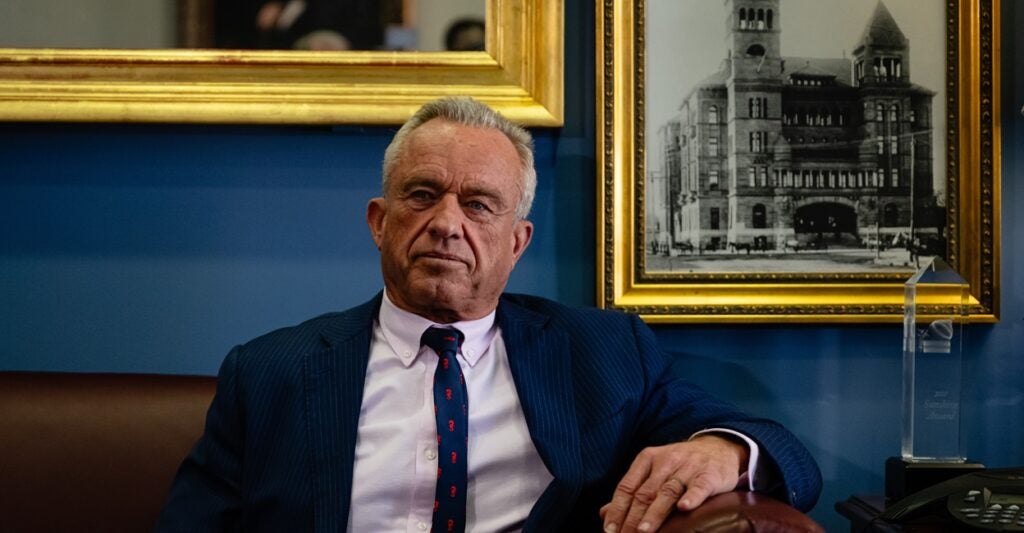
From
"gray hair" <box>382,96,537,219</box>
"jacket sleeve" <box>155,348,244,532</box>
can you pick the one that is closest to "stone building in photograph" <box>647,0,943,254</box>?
"gray hair" <box>382,96,537,219</box>

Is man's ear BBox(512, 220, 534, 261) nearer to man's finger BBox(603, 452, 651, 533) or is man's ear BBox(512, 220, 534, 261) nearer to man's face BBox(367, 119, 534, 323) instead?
man's face BBox(367, 119, 534, 323)

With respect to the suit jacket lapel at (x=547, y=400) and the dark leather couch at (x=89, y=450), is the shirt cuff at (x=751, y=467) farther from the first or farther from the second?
the dark leather couch at (x=89, y=450)

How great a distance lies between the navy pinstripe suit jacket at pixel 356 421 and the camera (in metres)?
1.75

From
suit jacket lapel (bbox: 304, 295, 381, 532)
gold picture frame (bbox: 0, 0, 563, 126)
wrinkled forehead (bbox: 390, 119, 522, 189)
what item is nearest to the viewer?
suit jacket lapel (bbox: 304, 295, 381, 532)

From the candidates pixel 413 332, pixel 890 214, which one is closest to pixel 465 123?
pixel 413 332

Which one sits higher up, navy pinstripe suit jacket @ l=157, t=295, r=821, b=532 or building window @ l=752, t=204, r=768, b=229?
building window @ l=752, t=204, r=768, b=229

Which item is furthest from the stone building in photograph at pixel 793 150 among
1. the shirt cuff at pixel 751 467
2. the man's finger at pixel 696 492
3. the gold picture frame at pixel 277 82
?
the man's finger at pixel 696 492

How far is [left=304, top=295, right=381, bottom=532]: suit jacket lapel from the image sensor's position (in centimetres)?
174

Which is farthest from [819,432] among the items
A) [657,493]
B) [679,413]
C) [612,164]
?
[657,493]

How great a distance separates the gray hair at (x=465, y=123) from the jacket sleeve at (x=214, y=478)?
19.4 inches

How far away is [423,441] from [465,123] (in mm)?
580

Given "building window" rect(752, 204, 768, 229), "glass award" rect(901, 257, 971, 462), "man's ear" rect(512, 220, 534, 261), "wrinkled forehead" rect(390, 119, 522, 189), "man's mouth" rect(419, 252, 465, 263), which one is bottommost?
"glass award" rect(901, 257, 971, 462)

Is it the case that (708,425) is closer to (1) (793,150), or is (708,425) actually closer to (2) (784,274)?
(2) (784,274)

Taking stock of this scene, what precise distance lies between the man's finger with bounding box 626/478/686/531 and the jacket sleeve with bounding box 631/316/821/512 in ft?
0.69
